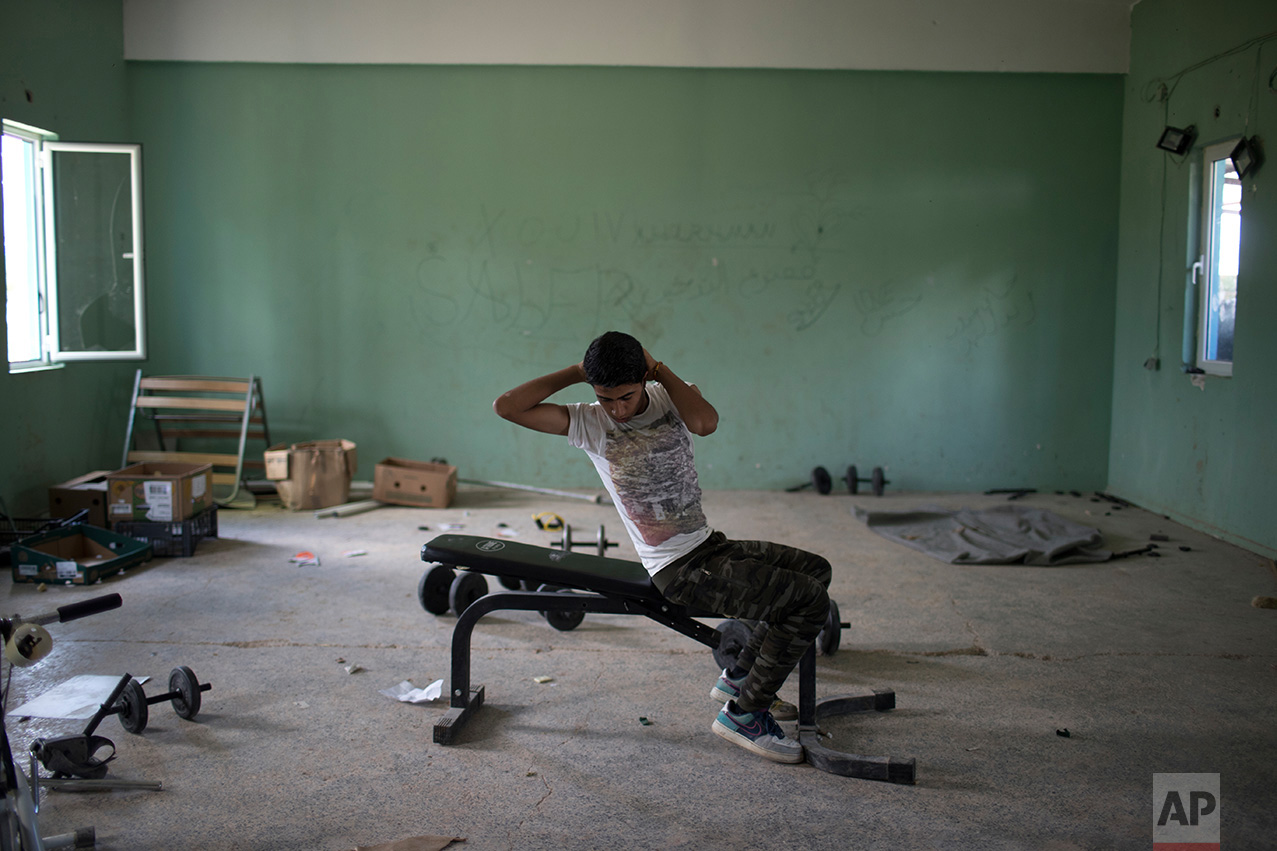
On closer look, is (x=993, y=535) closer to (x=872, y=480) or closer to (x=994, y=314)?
(x=872, y=480)

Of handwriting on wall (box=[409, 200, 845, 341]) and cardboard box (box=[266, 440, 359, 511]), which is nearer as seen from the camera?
cardboard box (box=[266, 440, 359, 511])

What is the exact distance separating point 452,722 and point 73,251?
456 centimetres

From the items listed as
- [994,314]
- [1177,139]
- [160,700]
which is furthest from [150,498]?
[1177,139]

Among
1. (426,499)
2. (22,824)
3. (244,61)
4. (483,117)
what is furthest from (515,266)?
(22,824)

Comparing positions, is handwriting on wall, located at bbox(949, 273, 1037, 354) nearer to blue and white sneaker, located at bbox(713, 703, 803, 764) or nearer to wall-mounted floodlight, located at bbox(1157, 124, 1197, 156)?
wall-mounted floodlight, located at bbox(1157, 124, 1197, 156)

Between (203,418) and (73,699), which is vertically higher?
(203,418)

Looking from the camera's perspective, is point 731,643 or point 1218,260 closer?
point 731,643

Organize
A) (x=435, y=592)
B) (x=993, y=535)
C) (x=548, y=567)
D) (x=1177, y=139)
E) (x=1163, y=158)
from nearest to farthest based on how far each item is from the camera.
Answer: (x=548, y=567)
(x=435, y=592)
(x=993, y=535)
(x=1177, y=139)
(x=1163, y=158)

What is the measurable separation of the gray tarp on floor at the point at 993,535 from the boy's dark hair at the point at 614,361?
303 cm

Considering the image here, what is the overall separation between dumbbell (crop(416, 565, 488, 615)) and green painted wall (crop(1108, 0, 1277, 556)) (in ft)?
14.0

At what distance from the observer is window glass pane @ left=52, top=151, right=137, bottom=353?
5.46 meters

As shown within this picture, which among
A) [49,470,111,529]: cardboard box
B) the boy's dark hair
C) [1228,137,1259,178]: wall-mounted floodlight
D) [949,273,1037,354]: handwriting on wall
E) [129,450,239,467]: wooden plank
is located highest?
[1228,137,1259,178]: wall-mounted floodlight

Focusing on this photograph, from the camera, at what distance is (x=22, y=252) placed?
18.2 ft

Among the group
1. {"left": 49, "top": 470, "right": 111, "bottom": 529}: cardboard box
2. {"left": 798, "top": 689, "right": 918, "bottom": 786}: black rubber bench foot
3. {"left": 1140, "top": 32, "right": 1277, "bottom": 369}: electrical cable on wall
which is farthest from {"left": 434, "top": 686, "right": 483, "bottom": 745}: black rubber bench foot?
{"left": 1140, "top": 32, "right": 1277, "bottom": 369}: electrical cable on wall
